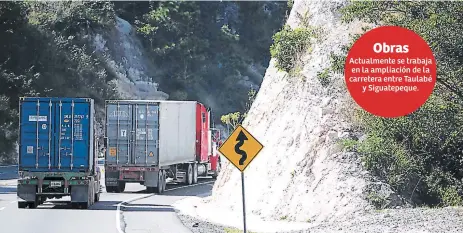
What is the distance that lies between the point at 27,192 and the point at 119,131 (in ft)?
27.3

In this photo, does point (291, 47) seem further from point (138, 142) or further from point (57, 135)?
point (138, 142)

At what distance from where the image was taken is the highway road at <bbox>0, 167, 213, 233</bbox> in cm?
2184

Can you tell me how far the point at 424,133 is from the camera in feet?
77.5

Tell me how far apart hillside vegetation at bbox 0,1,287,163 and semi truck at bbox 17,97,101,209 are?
28679 millimetres

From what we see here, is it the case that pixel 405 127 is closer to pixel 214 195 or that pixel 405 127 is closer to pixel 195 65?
pixel 214 195

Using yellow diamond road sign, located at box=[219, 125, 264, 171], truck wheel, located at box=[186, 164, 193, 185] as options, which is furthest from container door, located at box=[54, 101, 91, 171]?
truck wheel, located at box=[186, 164, 193, 185]

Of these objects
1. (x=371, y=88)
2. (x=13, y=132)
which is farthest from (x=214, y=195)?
(x=13, y=132)

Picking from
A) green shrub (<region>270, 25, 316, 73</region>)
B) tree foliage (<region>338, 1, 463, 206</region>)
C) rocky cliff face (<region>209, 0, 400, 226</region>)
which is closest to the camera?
tree foliage (<region>338, 1, 463, 206</region>)

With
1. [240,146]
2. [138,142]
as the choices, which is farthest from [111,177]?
[240,146]

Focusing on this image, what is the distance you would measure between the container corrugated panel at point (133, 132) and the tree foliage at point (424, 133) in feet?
43.2

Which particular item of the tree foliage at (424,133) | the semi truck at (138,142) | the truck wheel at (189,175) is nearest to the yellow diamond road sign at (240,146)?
the tree foliage at (424,133)

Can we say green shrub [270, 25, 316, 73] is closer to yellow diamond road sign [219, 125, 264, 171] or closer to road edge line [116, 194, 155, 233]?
road edge line [116, 194, 155, 233]

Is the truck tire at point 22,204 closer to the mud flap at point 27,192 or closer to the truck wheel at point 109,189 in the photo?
the mud flap at point 27,192

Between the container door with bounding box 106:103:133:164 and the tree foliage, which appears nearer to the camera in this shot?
the tree foliage
